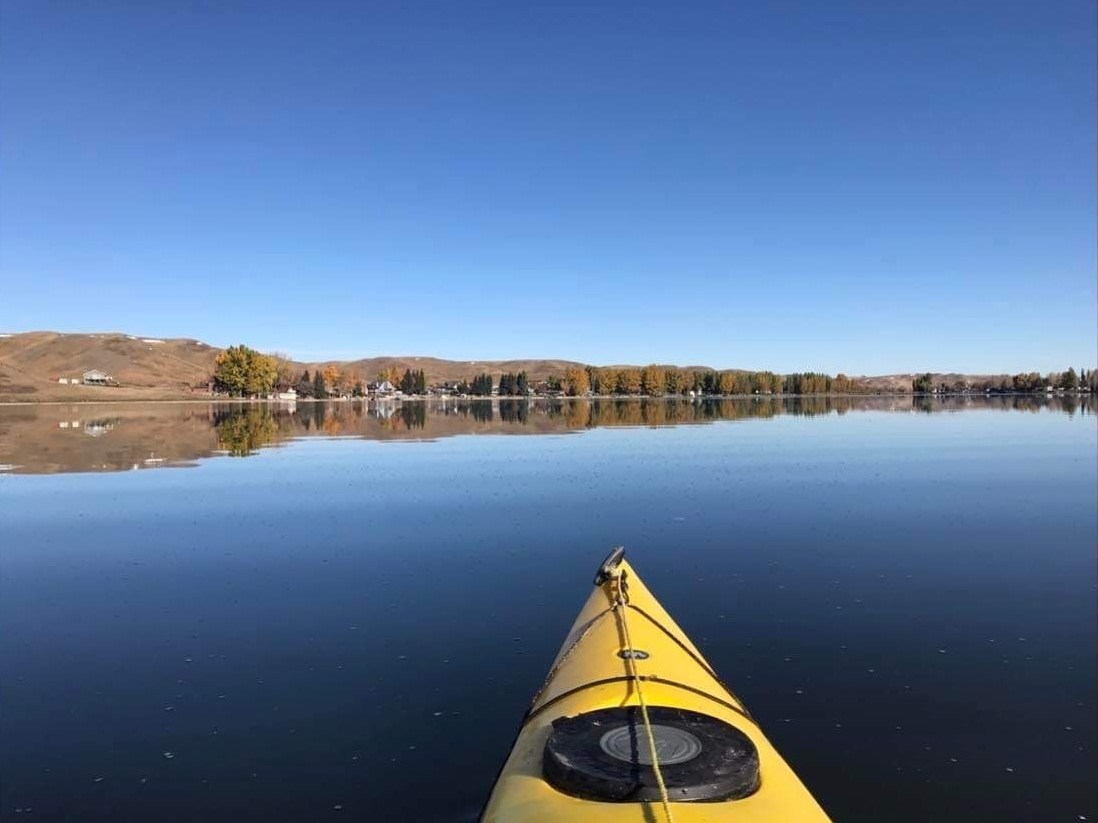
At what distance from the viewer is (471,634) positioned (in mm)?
10242

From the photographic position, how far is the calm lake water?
6586 millimetres

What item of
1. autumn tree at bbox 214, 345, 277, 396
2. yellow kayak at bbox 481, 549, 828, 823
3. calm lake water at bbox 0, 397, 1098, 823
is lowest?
calm lake water at bbox 0, 397, 1098, 823

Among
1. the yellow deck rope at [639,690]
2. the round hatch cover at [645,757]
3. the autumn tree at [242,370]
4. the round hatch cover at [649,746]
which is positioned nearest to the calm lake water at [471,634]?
the yellow deck rope at [639,690]

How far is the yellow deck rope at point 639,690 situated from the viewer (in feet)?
12.6

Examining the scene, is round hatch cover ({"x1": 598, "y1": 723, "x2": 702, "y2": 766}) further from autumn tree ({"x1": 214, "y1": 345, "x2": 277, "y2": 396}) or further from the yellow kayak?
autumn tree ({"x1": 214, "y1": 345, "x2": 277, "y2": 396})

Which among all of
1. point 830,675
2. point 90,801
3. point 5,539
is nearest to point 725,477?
point 830,675

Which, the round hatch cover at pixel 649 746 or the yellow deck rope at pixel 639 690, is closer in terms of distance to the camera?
the yellow deck rope at pixel 639 690

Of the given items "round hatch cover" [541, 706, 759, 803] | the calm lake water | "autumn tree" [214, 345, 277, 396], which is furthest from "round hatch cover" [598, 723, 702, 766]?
"autumn tree" [214, 345, 277, 396]

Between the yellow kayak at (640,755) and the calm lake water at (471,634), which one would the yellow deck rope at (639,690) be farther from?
the calm lake water at (471,634)

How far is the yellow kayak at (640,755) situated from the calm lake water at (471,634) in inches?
61.9

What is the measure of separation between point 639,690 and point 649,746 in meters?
0.53

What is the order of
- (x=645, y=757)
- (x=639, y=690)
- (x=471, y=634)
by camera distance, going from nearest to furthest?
(x=645, y=757), (x=639, y=690), (x=471, y=634)

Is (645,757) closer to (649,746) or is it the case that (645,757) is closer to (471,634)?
(649,746)

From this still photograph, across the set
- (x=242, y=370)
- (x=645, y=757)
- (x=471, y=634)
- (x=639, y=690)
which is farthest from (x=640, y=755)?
(x=242, y=370)
